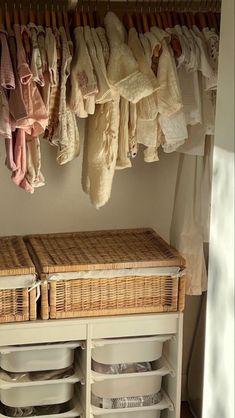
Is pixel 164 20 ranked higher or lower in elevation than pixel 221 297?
higher

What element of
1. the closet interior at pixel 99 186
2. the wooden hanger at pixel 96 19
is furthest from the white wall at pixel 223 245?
the wooden hanger at pixel 96 19

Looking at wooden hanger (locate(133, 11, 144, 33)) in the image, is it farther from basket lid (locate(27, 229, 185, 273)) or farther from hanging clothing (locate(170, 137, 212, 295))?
basket lid (locate(27, 229, 185, 273))


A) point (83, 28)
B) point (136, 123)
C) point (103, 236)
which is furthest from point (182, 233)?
point (83, 28)

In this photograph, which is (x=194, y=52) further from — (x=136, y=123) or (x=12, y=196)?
(x=12, y=196)

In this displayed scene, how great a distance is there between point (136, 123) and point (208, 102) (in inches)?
11.2

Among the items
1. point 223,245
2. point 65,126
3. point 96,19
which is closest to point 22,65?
point 65,126

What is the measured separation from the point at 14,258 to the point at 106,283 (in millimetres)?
348

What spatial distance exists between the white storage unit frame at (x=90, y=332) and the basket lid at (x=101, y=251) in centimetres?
20

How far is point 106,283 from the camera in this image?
243 cm

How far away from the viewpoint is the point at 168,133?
95.7 inches

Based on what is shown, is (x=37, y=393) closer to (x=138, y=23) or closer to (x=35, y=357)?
(x=35, y=357)

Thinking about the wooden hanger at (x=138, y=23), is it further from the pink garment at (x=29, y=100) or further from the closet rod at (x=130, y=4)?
the pink garment at (x=29, y=100)

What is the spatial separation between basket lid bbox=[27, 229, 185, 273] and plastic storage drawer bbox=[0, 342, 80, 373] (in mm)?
289

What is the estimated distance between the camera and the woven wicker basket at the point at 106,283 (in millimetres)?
2385
